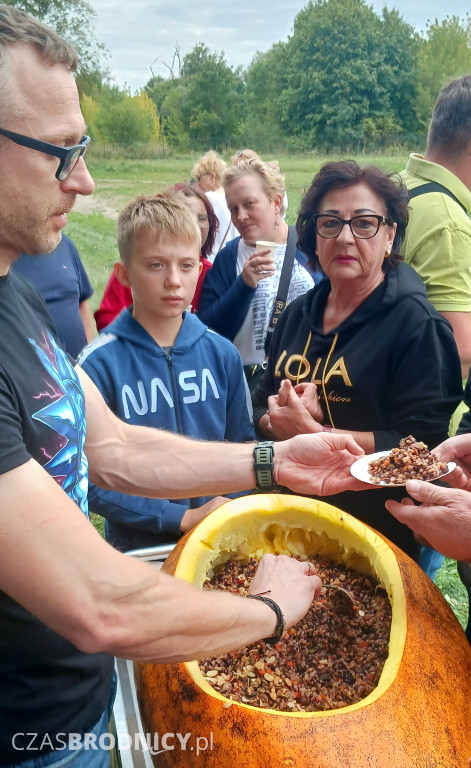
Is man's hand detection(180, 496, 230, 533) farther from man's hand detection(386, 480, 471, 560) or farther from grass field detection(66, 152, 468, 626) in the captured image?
grass field detection(66, 152, 468, 626)

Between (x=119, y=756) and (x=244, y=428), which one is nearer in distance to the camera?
(x=119, y=756)

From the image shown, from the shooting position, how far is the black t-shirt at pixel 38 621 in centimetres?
135

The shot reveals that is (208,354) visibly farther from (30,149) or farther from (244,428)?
(30,149)

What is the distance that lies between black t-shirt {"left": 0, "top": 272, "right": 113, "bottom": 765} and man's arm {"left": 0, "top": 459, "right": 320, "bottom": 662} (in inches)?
7.7

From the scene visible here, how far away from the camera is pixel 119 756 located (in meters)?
1.71

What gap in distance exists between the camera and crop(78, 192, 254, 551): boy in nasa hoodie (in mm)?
2508

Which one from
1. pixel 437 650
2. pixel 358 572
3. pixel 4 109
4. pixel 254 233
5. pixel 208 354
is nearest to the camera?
pixel 4 109

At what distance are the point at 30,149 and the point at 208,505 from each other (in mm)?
1564

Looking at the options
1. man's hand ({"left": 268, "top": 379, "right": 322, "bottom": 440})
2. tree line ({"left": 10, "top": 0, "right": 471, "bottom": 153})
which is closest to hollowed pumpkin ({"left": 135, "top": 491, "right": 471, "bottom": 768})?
man's hand ({"left": 268, "top": 379, "right": 322, "bottom": 440})

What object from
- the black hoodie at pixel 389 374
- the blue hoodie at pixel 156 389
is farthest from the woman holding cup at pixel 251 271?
the black hoodie at pixel 389 374

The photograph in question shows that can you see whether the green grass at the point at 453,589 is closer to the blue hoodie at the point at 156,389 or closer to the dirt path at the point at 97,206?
the blue hoodie at the point at 156,389

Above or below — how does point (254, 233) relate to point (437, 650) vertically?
above

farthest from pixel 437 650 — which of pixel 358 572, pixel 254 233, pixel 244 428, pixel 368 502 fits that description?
pixel 254 233

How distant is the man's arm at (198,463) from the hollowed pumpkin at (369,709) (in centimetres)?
28
